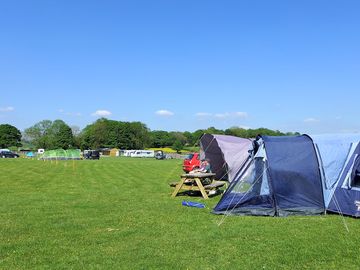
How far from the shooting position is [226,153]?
2066 centimetres

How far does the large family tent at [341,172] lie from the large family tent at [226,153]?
27.2ft

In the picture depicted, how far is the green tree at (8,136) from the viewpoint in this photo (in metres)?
125

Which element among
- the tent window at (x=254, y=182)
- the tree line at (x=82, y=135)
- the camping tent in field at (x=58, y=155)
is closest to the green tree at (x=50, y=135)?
the tree line at (x=82, y=135)

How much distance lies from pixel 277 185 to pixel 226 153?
9.99 meters

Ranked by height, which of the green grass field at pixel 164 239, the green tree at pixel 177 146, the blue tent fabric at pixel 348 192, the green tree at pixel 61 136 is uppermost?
the green tree at pixel 61 136

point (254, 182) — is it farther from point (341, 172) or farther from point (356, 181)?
point (356, 181)

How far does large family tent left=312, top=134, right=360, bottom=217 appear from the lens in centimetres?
1043

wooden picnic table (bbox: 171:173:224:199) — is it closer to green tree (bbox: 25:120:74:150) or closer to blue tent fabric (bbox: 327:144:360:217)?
blue tent fabric (bbox: 327:144:360:217)

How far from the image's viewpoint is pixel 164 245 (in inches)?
291

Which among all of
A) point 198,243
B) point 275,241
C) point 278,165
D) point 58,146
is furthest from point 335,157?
point 58,146

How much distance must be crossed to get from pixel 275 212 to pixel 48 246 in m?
5.75

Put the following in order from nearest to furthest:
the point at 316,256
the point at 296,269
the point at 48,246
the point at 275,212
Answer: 1. the point at 296,269
2. the point at 316,256
3. the point at 48,246
4. the point at 275,212

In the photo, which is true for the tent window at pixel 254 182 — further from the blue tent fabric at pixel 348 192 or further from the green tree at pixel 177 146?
the green tree at pixel 177 146

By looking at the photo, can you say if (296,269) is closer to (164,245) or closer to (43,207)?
(164,245)
